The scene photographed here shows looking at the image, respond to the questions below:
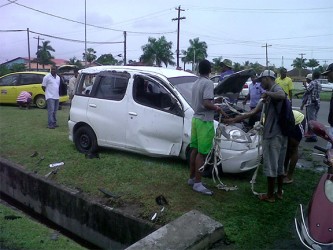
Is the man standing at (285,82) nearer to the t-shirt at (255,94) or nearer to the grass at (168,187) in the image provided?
the t-shirt at (255,94)

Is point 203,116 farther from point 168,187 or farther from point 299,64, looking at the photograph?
point 299,64

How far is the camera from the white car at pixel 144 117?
5492 millimetres

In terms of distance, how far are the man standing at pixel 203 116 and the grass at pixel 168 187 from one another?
1.36ft

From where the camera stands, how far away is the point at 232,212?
4.49 m

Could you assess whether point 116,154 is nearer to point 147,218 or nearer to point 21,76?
point 147,218

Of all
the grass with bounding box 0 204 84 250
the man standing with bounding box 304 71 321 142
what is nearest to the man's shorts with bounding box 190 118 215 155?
the grass with bounding box 0 204 84 250

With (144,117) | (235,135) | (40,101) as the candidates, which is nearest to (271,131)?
(235,135)

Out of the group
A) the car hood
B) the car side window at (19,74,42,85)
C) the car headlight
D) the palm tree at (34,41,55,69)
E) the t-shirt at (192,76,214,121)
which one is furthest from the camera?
the palm tree at (34,41,55,69)

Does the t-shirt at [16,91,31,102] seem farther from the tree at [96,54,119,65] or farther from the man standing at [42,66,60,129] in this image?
the tree at [96,54,119,65]

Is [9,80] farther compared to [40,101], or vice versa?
[9,80]

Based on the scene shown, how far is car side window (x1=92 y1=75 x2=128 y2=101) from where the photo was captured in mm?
6555

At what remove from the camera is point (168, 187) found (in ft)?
17.4

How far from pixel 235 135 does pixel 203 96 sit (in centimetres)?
96

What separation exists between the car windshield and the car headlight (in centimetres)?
83
